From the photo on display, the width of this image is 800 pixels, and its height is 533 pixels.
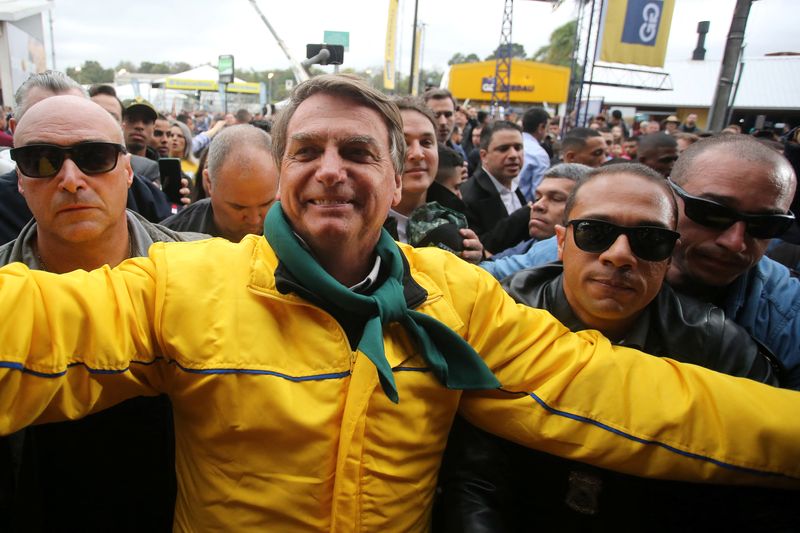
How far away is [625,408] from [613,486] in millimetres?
Result: 317

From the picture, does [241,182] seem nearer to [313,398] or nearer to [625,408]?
[313,398]

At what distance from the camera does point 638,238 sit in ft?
5.45

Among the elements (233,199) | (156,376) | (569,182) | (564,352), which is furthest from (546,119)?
(156,376)

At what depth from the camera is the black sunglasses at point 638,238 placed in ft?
5.43

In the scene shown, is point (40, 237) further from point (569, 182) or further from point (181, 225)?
point (569, 182)

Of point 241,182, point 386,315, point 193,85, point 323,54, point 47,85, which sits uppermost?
point 193,85

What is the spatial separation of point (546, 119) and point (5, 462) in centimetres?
735

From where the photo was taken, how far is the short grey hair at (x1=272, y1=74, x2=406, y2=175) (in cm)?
166

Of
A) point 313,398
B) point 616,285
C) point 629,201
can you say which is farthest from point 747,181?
point 313,398

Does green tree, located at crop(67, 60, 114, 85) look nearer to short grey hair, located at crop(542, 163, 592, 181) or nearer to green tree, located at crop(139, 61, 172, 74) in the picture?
green tree, located at crop(139, 61, 172, 74)

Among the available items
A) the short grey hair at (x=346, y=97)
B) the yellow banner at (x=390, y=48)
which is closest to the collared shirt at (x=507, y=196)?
the short grey hair at (x=346, y=97)

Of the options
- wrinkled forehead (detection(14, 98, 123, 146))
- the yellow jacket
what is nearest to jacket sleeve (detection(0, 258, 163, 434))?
the yellow jacket

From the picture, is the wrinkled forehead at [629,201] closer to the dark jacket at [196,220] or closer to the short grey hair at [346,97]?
the short grey hair at [346,97]

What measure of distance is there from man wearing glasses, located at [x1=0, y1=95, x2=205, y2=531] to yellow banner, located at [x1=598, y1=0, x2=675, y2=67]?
27.8ft
